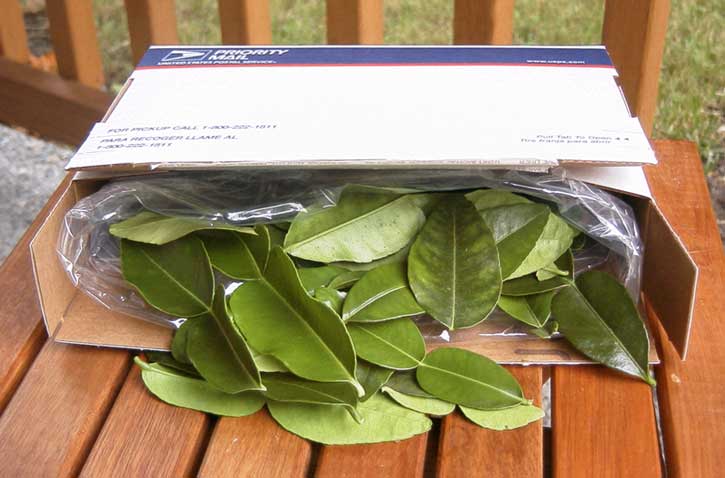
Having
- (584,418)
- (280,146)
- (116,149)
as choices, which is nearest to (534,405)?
(584,418)

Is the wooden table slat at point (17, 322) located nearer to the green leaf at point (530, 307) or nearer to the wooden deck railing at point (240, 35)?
the green leaf at point (530, 307)

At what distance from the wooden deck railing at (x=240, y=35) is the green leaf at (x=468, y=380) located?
76 cm

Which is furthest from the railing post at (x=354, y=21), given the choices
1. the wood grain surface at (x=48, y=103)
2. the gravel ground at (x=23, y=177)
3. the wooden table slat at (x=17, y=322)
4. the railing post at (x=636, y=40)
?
the gravel ground at (x=23, y=177)

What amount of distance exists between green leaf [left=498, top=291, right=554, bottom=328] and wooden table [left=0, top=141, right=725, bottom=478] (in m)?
0.04

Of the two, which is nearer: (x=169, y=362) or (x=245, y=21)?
(x=169, y=362)

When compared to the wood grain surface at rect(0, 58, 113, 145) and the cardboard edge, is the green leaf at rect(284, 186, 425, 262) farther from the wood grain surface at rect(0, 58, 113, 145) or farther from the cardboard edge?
the wood grain surface at rect(0, 58, 113, 145)

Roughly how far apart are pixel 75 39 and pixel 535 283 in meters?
1.37

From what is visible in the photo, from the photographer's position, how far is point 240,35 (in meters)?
1.55

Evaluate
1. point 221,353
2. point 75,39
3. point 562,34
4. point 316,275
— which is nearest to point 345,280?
point 316,275

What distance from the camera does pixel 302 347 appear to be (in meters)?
0.70

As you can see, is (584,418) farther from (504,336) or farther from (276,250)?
(276,250)

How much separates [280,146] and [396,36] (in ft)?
5.69

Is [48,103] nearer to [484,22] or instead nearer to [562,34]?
[484,22]

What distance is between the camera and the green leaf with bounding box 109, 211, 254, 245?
734 millimetres
